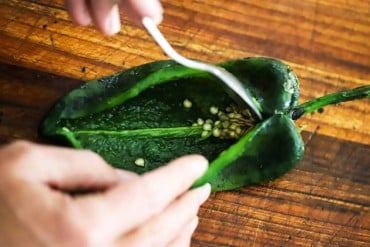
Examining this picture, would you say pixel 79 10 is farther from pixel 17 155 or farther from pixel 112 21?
pixel 17 155

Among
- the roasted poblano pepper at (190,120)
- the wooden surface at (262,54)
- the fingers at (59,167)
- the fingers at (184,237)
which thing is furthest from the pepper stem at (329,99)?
the fingers at (59,167)

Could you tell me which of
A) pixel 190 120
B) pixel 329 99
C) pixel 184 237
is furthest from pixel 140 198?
pixel 329 99

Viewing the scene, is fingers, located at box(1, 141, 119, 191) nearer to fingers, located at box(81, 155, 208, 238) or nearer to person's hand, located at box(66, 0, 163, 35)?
fingers, located at box(81, 155, 208, 238)

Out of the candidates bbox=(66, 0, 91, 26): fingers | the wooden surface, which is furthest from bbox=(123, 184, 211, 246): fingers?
bbox=(66, 0, 91, 26): fingers

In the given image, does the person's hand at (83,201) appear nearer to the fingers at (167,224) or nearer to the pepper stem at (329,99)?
the fingers at (167,224)

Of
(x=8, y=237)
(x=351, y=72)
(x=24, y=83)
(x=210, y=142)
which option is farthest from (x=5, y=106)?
(x=351, y=72)

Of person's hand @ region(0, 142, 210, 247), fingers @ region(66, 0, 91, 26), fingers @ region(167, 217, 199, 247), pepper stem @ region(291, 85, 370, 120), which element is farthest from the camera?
pepper stem @ region(291, 85, 370, 120)

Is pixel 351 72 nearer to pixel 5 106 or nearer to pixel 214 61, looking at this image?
pixel 214 61
